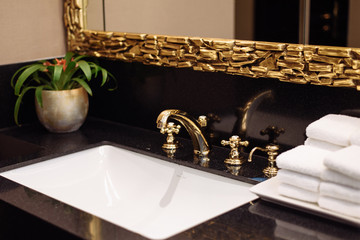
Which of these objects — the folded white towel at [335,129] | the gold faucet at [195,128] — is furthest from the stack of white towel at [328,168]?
the gold faucet at [195,128]

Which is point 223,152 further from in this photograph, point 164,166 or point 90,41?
point 90,41

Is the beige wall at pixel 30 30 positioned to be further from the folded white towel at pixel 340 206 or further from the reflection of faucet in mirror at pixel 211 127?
the folded white towel at pixel 340 206

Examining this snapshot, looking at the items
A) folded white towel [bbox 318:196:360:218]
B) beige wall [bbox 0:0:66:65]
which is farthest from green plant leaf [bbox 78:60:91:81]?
folded white towel [bbox 318:196:360:218]

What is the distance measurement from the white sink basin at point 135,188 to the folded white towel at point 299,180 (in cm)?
14

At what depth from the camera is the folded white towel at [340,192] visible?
36.7 inches

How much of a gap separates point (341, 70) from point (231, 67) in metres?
0.28

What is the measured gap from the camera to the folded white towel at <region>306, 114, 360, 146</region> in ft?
3.48

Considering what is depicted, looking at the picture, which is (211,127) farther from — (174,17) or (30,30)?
(30,30)

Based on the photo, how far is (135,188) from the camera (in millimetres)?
1386

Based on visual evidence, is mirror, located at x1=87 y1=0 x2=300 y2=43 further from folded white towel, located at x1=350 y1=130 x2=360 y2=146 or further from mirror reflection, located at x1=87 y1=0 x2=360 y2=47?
folded white towel, located at x1=350 y1=130 x2=360 y2=146

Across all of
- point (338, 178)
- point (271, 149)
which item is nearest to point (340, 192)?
point (338, 178)

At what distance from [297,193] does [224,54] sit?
442 millimetres

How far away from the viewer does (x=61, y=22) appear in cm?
175

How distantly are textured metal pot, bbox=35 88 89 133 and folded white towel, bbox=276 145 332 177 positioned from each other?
0.76 meters
